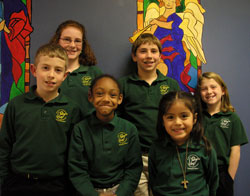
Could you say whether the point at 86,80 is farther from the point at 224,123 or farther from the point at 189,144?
the point at 224,123

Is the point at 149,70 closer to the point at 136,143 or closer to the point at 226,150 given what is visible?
the point at 136,143

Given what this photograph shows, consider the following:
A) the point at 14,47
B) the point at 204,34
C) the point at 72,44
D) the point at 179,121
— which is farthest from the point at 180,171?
the point at 14,47

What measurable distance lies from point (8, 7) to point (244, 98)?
274 centimetres

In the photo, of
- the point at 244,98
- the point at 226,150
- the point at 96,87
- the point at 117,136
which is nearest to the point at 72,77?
the point at 96,87

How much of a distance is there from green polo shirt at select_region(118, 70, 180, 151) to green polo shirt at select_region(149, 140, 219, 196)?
0.31 meters

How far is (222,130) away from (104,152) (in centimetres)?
115

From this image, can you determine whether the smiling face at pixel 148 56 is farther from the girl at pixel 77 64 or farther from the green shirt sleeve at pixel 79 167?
the green shirt sleeve at pixel 79 167

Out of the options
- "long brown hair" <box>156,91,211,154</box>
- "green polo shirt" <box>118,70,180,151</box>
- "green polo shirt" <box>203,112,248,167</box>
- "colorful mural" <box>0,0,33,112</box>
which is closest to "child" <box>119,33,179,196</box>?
"green polo shirt" <box>118,70,180,151</box>

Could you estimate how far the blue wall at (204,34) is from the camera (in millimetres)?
2166

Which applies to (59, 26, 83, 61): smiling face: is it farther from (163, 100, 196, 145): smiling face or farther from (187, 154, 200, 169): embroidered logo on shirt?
(187, 154, 200, 169): embroidered logo on shirt

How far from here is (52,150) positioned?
1480mm

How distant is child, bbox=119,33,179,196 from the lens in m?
1.83

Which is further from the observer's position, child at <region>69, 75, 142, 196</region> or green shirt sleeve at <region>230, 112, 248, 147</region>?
green shirt sleeve at <region>230, 112, 248, 147</region>

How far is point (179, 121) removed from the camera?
144 cm
